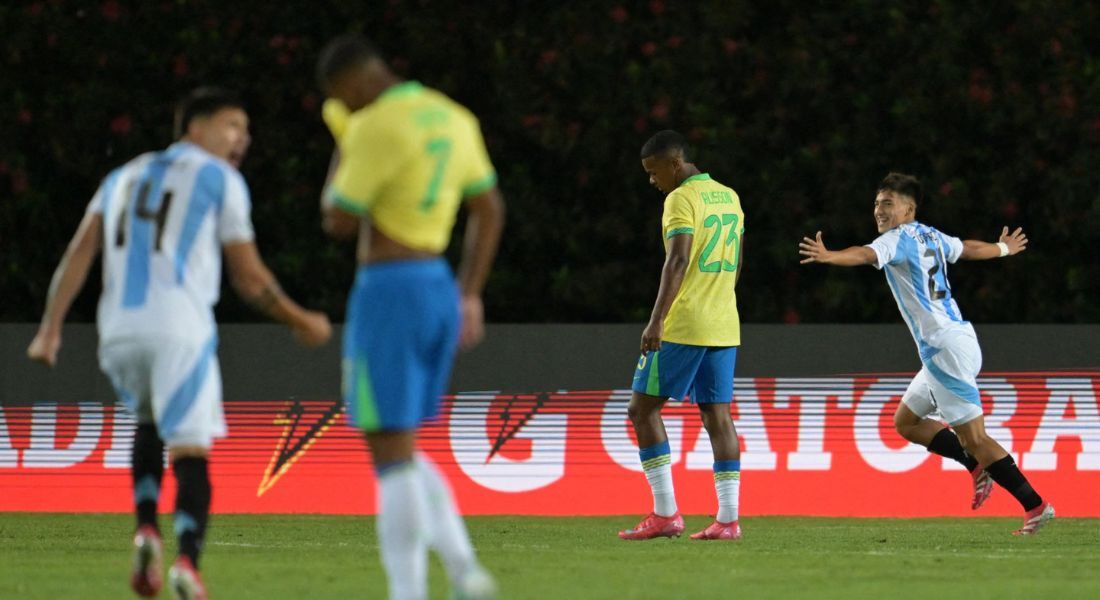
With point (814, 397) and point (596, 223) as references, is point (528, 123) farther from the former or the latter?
point (814, 397)

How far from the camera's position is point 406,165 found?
196 inches

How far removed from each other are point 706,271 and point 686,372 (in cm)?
57

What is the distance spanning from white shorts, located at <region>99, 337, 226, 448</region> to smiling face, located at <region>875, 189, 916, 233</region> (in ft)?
16.3

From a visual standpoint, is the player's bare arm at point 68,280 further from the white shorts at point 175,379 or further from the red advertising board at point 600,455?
the red advertising board at point 600,455

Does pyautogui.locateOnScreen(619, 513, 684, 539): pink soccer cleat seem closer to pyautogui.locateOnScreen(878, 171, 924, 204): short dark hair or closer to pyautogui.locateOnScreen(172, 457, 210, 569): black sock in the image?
pyautogui.locateOnScreen(878, 171, 924, 204): short dark hair

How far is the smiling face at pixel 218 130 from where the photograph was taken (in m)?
6.16

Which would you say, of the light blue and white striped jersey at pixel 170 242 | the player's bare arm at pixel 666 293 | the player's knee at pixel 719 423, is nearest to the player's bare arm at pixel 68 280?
the light blue and white striped jersey at pixel 170 242

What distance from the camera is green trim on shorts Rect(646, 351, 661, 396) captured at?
9.04 metres

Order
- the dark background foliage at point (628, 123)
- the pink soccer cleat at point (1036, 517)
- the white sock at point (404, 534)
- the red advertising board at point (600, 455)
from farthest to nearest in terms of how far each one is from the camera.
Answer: the dark background foliage at point (628, 123), the red advertising board at point (600, 455), the pink soccer cleat at point (1036, 517), the white sock at point (404, 534)

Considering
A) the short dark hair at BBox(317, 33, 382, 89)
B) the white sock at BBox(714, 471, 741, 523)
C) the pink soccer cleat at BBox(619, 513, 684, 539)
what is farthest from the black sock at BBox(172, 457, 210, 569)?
the white sock at BBox(714, 471, 741, 523)

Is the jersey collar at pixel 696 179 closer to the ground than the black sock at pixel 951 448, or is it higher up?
higher up

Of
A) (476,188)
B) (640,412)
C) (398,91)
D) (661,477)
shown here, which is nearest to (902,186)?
(640,412)

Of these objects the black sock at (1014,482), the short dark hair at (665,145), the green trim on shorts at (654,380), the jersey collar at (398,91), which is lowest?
the black sock at (1014,482)

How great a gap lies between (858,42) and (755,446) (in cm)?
381
